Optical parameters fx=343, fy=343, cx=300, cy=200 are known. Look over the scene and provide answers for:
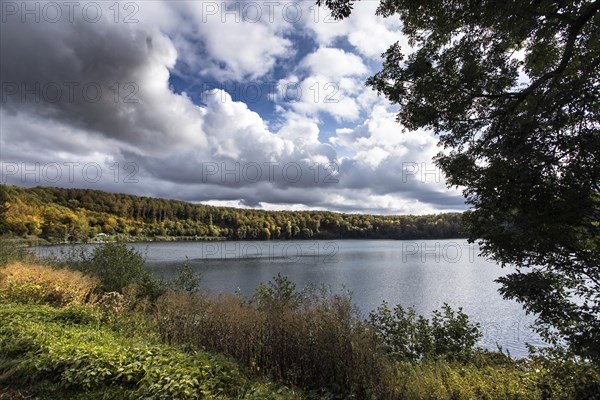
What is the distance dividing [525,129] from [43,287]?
13.8m

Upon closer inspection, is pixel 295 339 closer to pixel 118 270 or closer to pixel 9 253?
pixel 118 270

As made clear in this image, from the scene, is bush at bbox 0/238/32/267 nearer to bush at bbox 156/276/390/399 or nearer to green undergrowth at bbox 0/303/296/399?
green undergrowth at bbox 0/303/296/399

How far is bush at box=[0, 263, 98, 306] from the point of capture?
10672mm

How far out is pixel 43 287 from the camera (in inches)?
444

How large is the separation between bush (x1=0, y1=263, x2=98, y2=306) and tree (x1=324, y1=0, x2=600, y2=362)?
37.2 feet

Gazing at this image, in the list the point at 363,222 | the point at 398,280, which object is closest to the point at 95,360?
the point at 398,280

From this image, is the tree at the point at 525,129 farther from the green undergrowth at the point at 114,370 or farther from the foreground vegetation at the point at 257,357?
the green undergrowth at the point at 114,370

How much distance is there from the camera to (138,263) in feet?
49.1

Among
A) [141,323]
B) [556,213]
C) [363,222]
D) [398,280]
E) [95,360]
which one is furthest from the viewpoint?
[363,222]

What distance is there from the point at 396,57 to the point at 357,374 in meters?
5.81

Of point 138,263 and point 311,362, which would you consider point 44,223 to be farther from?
point 311,362

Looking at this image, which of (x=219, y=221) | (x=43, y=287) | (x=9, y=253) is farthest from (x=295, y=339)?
(x=219, y=221)

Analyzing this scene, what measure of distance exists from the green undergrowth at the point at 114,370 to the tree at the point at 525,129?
3939 millimetres

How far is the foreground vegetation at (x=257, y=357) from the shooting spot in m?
4.90
